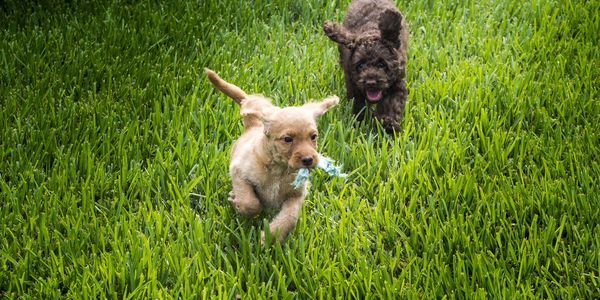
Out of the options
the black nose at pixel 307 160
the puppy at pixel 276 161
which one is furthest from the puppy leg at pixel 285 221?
the black nose at pixel 307 160

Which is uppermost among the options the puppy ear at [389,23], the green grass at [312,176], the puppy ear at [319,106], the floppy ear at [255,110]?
the puppy ear at [389,23]

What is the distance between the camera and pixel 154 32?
6070 mm

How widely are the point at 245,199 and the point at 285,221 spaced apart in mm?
211

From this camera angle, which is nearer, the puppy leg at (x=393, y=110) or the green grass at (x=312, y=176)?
the green grass at (x=312, y=176)

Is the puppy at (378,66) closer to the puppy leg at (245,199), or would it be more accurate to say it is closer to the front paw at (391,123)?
the front paw at (391,123)

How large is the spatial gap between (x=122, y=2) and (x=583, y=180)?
152 inches

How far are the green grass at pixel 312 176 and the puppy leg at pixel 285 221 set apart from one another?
8cm

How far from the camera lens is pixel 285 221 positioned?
392 cm

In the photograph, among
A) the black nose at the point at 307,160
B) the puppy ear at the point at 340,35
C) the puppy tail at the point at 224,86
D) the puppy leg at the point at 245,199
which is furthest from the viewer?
the puppy ear at the point at 340,35

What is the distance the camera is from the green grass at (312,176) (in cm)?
384

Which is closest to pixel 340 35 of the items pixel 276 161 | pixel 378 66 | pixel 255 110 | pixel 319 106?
pixel 378 66

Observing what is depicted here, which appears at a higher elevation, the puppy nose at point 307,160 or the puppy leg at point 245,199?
the puppy nose at point 307,160

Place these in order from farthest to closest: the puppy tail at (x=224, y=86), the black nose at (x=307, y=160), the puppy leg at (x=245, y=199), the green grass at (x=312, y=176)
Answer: the puppy tail at (x=224, y=86) < the puppy leg at (x=245, y=199) < the green grass at (x=312, y=176) < the black nose at (x=307, y=160)

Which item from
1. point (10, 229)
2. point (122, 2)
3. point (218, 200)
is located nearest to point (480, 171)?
point (218, 200)
